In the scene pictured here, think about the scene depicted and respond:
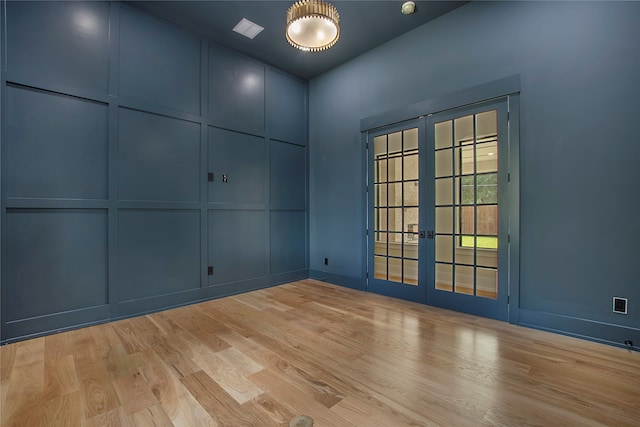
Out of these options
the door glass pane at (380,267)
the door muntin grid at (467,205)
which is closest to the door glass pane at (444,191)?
the door muntin grid at (467,205)

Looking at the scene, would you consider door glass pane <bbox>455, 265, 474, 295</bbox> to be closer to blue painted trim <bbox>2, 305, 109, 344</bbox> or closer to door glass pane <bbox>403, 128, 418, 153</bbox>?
door glass pane <bbox>403, 128, 418, 153</bbox>

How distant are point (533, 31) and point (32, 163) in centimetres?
512

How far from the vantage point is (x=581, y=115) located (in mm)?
2654

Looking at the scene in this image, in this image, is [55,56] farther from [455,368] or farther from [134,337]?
[455,368]

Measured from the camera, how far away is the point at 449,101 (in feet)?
11.3

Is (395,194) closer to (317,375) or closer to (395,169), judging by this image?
(395,169)

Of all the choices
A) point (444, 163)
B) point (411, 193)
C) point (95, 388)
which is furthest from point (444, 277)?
point (95, 388)

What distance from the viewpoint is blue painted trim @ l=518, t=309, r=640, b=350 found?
96.1 inches

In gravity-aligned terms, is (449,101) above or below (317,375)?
above

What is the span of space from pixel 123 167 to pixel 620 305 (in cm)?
507

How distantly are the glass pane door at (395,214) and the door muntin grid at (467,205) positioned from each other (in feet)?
0.98

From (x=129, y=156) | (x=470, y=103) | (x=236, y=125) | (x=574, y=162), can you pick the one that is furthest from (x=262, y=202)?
(x=574, y=162)

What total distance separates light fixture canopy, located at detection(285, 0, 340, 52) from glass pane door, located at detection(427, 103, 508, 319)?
71.1 inches

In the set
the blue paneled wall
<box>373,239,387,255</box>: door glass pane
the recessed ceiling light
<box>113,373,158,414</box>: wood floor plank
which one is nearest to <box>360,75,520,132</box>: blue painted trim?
<box>373,239,387,255</box>: door glass pane
